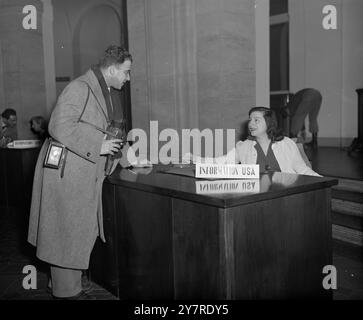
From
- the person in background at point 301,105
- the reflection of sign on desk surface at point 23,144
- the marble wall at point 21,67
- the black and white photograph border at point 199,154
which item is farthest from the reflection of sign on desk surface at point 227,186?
the marble wall at point 21,67

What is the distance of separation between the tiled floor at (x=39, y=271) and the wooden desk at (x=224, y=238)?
683 millimetres

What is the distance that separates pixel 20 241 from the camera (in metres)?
5.11

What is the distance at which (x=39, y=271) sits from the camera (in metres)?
4.05

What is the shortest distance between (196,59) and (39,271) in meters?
3.09

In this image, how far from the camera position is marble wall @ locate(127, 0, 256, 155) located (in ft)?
17.6

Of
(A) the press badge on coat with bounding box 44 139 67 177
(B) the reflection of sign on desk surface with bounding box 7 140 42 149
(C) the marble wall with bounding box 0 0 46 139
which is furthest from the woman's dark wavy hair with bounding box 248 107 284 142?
(C) the marble wall with bounding box 0 0 46 139

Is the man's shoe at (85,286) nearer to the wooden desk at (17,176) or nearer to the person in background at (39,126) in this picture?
the wooden desk at (17,176)

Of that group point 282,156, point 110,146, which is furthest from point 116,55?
point 282,156

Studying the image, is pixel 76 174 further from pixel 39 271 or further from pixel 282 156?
pixel 282 156

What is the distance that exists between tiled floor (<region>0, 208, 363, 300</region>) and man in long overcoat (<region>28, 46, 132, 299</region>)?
1.81 ft

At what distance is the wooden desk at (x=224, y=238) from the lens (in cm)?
226

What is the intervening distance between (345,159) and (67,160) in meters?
5.05

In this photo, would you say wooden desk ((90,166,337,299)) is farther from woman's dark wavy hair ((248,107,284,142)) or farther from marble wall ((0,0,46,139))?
marble wall ((0,0,46,139))
